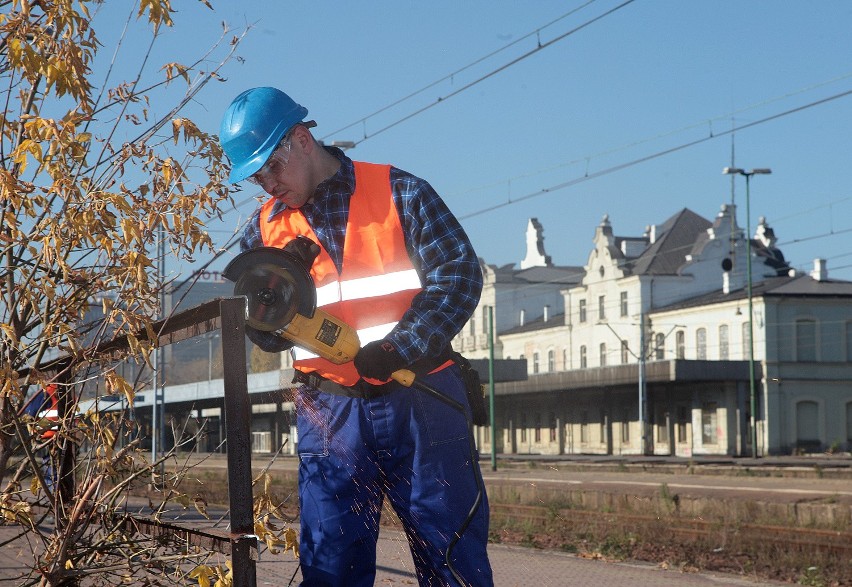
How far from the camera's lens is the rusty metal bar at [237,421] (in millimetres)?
3322

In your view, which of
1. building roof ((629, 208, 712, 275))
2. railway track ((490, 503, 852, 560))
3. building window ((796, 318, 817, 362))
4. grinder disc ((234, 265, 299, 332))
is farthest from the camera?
building roof ((629, 208, 712, 275))

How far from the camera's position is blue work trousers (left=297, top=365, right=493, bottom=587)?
3621 mm

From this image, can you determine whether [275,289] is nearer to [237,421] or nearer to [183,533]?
[237,421]

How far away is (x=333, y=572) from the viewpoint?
145 inches

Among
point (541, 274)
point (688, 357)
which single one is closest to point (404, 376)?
point (688, 357)

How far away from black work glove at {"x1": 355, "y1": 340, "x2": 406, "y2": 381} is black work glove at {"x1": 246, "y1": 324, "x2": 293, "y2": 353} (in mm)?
247

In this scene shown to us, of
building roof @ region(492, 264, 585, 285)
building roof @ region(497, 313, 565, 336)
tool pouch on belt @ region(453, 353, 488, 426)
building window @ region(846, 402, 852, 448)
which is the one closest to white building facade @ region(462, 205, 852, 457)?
building window @ region(846, 402, 852, 448)

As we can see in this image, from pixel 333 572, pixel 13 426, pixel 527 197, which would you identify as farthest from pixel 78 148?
pixel 527 197

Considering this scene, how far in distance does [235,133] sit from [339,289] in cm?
57

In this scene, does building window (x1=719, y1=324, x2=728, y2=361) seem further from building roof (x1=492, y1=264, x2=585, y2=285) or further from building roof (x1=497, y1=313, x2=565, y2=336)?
building roof (x1=492, y1=264, x2=585, y2=285)

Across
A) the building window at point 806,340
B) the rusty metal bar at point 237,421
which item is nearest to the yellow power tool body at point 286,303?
the rusty metal bar at point 237,421

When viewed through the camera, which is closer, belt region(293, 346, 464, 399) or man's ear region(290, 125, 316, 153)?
belt region(293, 346, 464, 399)

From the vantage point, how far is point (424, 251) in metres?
3.73

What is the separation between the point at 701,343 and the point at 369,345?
5885 cm
